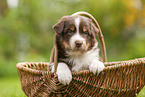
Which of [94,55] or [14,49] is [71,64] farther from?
[14,49]

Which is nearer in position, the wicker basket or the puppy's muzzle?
the wicker basket

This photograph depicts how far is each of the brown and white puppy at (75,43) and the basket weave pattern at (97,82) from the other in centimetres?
23

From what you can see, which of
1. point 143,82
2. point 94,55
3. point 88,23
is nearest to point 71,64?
point 94,55

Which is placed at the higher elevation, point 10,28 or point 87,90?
point 10,28

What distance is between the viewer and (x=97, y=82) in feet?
10.3

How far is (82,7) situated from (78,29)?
14.0m


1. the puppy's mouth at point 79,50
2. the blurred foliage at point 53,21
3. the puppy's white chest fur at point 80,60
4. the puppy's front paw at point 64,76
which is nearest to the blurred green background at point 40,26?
the blurred foliage at point 53,21

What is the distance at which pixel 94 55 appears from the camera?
3.97 meters

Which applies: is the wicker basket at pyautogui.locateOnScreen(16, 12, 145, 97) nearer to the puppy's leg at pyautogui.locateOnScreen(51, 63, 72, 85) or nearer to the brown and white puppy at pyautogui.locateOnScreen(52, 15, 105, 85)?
the puppy's leg at pyautogui.locateOnScreen(51, 63, 72, 85)

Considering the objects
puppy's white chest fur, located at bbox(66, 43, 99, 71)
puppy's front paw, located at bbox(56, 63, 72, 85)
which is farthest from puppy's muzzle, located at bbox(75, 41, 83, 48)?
puppy's front paw, located at bbox(56, 63, 72, 85)

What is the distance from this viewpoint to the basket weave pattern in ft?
10.1

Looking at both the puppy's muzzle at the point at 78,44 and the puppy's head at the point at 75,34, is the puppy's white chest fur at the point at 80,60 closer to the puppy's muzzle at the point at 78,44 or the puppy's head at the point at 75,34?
the puppy's head at the point at 75,34

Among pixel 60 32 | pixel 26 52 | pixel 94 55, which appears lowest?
pixel 26 52

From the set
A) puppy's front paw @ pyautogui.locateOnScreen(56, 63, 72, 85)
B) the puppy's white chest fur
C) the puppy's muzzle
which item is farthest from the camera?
the puppy's white chest fur
